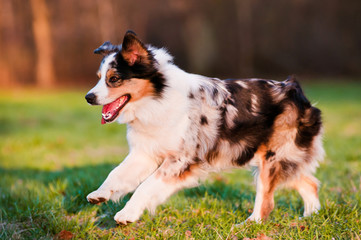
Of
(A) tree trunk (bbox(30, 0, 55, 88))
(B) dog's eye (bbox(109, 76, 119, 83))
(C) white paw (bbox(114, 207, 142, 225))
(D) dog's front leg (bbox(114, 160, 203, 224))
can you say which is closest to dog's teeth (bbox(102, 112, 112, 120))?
(B) dog's eye (bbox(109, 76, 119, 83))

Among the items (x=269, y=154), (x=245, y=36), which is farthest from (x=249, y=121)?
(x=245, y=36)

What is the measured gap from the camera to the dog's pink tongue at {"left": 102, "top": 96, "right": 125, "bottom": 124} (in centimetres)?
343

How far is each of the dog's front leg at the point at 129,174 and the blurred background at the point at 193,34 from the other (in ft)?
61.3

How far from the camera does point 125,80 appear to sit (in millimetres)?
3418

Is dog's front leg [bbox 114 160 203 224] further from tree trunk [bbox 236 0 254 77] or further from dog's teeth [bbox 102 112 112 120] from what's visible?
tree trunk [bbox 236 0 254 77]

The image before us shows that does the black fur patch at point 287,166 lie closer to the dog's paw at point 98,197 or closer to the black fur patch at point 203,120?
the black fur patch at point 203,120

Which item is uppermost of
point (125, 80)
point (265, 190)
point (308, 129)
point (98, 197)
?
point (125, 80)

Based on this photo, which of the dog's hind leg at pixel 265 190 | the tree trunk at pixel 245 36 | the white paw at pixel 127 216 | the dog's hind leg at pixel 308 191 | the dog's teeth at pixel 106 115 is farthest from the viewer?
the tree trunk at pixel 245 36

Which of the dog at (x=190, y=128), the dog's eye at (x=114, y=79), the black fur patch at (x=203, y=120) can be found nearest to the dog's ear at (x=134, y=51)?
the dog at (x=190, y=128)

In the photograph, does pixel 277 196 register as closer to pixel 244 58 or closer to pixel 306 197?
pixel 306 197

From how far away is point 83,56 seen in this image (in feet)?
76.2

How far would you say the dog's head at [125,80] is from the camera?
338 centimetres

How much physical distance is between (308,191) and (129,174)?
1.77m

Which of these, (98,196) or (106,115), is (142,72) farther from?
(98,196)
